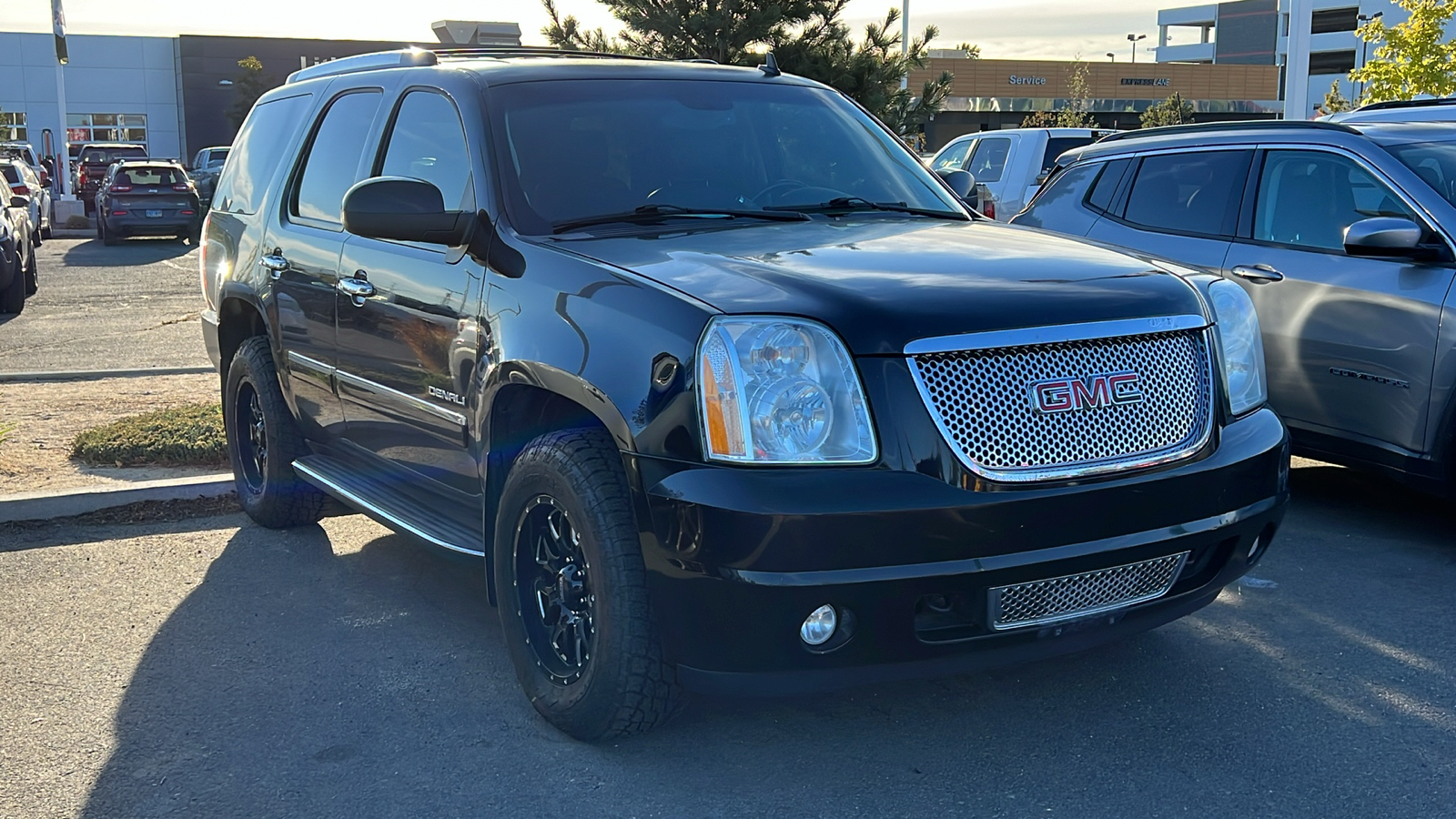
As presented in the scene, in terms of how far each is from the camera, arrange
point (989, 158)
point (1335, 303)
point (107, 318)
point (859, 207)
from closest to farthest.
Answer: point (859, 207), point (1335, 303), point (107, 318), point (989, 158)

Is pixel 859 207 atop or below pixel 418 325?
atop

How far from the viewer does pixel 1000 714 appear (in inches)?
155

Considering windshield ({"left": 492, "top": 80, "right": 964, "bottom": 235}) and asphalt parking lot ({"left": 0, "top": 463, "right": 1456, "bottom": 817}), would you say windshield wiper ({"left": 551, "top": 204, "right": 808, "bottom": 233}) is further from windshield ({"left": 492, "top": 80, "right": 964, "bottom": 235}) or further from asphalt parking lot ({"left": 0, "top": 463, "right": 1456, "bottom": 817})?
asphalt parking lot ({"left": 0, "top": 463, "right": 1456, "bottom": 817})

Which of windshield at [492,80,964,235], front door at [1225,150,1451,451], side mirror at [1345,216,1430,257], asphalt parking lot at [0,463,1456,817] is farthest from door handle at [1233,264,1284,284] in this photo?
windshield at [492,80,964,235]

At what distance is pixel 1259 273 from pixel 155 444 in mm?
5387

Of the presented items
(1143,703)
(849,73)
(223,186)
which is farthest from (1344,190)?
(849,73)

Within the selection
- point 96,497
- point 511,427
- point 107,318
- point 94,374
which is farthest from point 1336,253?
point 107,318

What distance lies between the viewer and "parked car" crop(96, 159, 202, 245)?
2652 cm

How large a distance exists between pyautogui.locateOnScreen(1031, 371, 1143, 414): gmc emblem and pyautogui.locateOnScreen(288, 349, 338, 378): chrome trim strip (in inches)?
108

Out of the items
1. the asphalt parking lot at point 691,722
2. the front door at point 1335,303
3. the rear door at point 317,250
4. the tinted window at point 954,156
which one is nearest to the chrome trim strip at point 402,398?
the rear door at point 317,250

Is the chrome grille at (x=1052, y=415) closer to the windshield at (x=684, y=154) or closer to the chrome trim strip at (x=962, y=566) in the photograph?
the chrome trim strip at (x=962, y=566)

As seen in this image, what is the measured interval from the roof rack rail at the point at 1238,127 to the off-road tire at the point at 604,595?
14.0 feet

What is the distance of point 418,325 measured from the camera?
4410 mm

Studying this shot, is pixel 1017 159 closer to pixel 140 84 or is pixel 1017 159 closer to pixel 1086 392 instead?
pixel 1086 392
